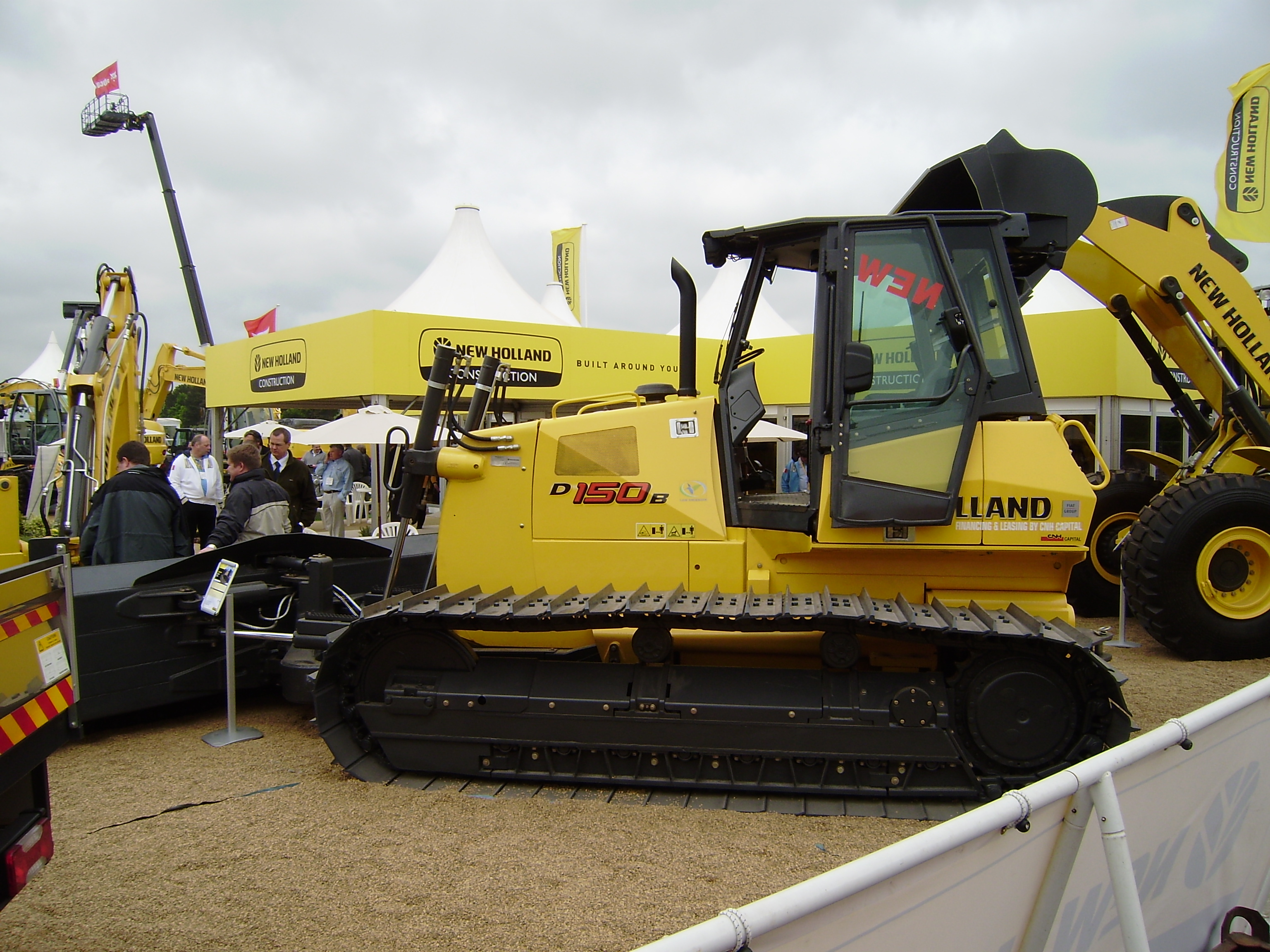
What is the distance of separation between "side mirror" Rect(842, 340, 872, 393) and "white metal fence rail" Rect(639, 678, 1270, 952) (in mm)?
1881

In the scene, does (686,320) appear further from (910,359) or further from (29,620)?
(29,620)

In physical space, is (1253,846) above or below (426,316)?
below

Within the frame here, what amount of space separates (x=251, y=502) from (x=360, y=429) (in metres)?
3.63

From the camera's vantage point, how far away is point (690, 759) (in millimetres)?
3977

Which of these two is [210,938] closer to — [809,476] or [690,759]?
[690,759]

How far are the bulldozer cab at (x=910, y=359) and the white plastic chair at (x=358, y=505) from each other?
34.6 feet

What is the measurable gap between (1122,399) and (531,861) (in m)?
12.2

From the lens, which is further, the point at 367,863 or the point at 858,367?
the point at 858,367

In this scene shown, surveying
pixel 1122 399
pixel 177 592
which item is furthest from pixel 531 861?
pixel 1122 399

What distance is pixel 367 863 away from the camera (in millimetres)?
3344

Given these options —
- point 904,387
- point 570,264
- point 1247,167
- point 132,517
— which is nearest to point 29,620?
point 904,387

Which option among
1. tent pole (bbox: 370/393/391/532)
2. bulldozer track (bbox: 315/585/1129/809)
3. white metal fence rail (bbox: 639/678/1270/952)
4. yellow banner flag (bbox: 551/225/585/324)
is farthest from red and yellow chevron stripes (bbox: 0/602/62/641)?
yellow banner flag (bbox: 551/225/585/324)

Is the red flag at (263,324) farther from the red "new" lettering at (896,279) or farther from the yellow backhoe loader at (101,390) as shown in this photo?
the red "new" lettering at (896,279)

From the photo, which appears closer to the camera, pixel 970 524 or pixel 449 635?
pixel 970 524
